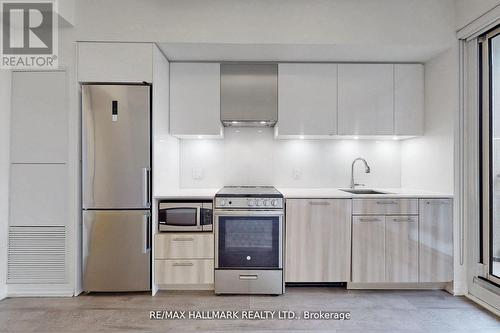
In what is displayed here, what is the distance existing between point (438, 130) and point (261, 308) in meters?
2.38

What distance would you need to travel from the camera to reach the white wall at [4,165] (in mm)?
2525

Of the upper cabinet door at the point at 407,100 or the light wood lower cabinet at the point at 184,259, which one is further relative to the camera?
the upper cabinet door at the point at 407,100

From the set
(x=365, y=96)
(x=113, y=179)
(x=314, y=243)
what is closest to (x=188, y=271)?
(x=113, y=179)

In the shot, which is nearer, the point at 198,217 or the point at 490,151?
the point at 490,151

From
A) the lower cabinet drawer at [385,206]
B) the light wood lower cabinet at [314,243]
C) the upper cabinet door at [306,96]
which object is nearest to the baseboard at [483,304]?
the lower cabinet drawer at [385,206]

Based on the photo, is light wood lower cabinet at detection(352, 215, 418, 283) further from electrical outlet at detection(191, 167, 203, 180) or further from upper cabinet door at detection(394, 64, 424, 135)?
electrical outlet at detection(191, 167, 203, 180)

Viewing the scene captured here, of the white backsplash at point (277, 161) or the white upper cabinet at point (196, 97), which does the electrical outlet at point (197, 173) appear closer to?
the white backsplash at point (277, 161)

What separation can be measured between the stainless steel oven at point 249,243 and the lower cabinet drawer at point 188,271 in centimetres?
9

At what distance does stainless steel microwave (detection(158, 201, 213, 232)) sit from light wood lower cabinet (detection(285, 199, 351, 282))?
77cm

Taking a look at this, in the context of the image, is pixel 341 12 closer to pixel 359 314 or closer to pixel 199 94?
pixel 199 94

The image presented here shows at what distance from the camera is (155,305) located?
8.07 ft

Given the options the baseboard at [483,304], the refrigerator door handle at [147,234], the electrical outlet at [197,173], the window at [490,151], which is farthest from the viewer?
the electrical outlet at [197,173]

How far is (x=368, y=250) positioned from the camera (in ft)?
8.79

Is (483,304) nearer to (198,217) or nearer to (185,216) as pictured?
(198,217)
